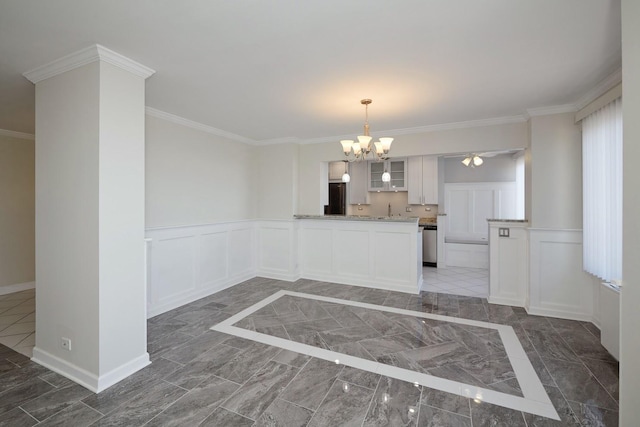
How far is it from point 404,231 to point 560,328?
7.21ft

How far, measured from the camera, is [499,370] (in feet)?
7.89

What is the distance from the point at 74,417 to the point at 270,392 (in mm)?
1296

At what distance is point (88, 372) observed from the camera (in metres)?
2.22

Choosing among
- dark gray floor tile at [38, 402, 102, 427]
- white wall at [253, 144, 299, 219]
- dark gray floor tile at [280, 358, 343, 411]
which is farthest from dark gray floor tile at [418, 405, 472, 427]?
white wall at [253, 144, 299, 219]

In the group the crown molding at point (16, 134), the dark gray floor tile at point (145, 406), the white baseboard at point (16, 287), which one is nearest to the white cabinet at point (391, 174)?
the dark gray floor tile at point (145, 406)

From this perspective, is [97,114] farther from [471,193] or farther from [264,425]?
[471,193]

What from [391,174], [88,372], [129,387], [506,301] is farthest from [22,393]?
[391,174]

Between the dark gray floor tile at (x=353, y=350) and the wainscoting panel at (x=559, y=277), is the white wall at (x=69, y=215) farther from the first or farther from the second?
the wainscoting panel at (x=559, y=277)

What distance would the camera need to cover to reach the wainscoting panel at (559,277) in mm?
3396

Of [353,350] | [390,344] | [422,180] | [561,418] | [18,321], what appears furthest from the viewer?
[422,180]

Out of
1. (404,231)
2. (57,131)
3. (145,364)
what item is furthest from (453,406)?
(57,131)

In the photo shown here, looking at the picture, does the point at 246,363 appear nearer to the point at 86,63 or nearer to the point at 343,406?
the point at 343,406

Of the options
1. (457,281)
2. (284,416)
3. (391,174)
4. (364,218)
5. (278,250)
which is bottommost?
(284,416)

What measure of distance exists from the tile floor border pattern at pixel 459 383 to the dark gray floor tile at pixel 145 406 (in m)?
0.93
